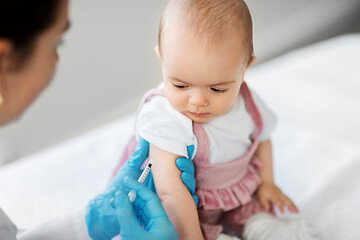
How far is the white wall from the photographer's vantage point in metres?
1.57

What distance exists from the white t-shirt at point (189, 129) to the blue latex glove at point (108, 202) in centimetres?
3

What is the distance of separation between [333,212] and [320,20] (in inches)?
71.8

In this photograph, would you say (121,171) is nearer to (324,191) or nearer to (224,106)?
(224,106)

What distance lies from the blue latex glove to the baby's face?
3.7 inches

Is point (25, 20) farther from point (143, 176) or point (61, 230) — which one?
point (61, 230)

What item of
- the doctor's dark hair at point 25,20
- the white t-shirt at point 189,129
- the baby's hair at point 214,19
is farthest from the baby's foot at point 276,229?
the doctor's dark hair at point 25,20

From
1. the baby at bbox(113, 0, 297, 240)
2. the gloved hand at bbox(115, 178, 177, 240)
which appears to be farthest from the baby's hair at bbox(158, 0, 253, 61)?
the gloved hand at bbox(115, 178, 177, 240)

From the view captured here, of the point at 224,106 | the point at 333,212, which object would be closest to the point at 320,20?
the point at 333,212

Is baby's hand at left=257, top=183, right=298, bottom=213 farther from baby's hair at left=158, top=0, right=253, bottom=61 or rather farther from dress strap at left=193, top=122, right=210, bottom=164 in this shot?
baby's hair at left=158, top=0, right=253, bottom=61

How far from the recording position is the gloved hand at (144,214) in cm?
66

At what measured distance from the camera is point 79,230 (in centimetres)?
86

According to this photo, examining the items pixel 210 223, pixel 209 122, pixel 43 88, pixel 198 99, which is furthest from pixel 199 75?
pixel 210 223

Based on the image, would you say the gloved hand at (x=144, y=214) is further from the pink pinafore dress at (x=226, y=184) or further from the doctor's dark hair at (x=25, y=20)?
the doctor's dark hair at (x=25, y=20)

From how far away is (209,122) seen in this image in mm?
820
